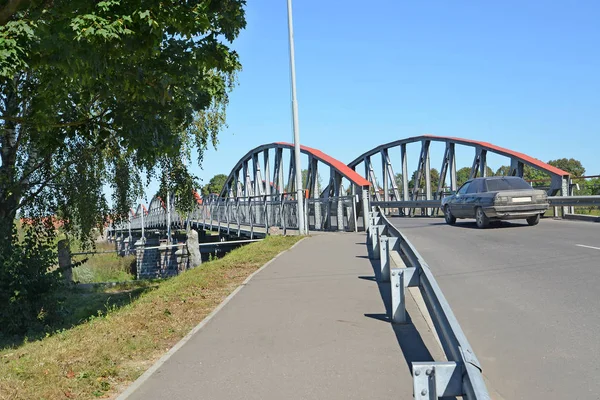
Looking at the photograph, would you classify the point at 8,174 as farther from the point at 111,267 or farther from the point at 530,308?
the point at 111,267

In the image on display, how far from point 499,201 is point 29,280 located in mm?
12652

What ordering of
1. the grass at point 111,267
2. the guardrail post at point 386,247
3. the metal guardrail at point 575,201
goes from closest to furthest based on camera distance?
1. the guardrail post at point 386,247
2. the metal guardrail at point 575,201
3. the grass at point 111,267

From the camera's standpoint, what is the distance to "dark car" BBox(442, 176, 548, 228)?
57.5 ft

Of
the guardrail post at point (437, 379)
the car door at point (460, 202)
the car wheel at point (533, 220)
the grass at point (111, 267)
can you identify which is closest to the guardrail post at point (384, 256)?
the guardrail post at point (437, 379)

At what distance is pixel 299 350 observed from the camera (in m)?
5.77

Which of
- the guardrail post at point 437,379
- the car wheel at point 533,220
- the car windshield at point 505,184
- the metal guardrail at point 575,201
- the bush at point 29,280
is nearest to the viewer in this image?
the guardrail post at point 437,379

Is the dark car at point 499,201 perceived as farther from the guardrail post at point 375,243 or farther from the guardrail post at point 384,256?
the guardrail post at point 384,256

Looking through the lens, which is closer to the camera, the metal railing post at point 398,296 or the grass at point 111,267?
the metal railing post at point 398,296

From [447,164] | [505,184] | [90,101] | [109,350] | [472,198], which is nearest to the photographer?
[109,350]

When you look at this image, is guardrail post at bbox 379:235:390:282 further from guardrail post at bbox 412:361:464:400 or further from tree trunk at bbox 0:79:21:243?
tree trunk at bbox 0:79:21:243

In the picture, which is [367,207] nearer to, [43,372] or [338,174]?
[338,174]

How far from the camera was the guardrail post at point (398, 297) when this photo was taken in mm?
6242

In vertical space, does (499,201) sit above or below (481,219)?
above

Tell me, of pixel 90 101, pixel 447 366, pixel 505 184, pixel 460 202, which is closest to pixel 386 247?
pixel 447 366
